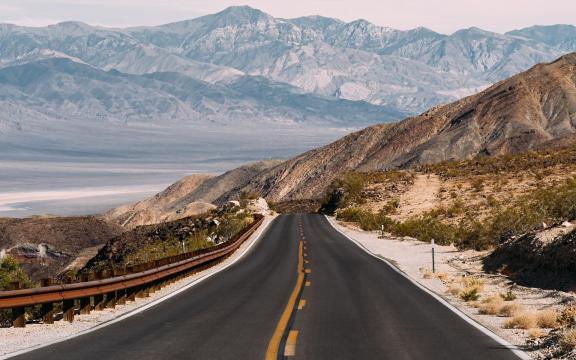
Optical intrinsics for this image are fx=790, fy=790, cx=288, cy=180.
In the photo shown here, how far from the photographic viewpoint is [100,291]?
16438 millimetres

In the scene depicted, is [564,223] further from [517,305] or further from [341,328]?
[341,328]

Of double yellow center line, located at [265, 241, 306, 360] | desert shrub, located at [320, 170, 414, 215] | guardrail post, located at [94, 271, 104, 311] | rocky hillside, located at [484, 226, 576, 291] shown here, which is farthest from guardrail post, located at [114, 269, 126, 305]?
desert shrub, located at [320, 170, 414, 215]

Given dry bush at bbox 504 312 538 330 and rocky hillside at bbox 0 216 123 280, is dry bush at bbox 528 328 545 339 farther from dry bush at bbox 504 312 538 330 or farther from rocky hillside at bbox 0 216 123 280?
rocky hillside at bbox 0 216 123 280

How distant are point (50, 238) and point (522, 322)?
85320mm

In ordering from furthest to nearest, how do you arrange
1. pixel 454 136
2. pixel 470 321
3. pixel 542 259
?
1. pixel 454 136
2. pixel 542 259
3. pixel 470 321

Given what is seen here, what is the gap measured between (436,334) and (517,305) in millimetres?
3609

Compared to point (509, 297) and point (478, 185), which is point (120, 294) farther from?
point (478, 185)

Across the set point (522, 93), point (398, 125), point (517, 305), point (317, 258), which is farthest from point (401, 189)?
point (398, 125)

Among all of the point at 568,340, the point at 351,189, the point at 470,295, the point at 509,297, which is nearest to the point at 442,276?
the point at 470,295

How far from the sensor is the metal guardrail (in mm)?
14070

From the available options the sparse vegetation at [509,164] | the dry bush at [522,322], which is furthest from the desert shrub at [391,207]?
the dry bush at [522,322]

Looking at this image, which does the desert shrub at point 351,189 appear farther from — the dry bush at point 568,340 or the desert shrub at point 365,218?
the dry bush at point 568,340

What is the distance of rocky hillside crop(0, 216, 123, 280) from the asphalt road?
62073mm

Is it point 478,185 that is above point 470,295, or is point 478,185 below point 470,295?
above
